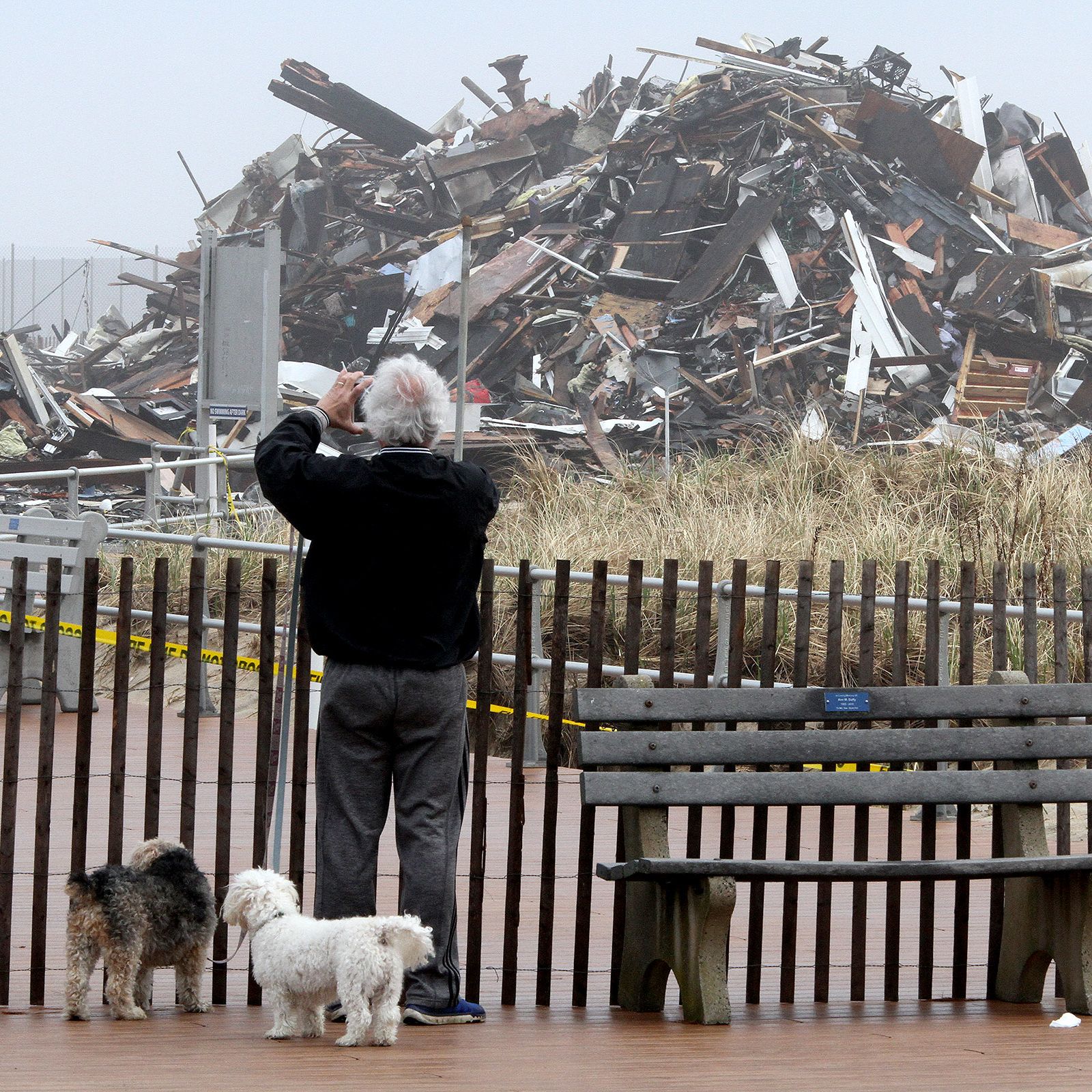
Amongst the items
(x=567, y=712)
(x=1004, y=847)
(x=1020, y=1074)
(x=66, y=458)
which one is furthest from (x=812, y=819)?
(x=66, y=458)

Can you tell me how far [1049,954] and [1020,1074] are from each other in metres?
0.98

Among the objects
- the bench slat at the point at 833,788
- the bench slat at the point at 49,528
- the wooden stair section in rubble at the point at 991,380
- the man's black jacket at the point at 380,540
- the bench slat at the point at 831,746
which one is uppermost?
the wooden stair section in rubble at the point at 991,380

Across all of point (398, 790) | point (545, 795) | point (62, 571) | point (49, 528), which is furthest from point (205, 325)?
point (398, 790)

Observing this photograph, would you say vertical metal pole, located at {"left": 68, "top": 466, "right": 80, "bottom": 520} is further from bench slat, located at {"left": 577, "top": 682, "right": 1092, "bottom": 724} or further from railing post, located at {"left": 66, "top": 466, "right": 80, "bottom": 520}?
bench slat, located at {"left": 577, "top": 682, "right": 1092, "bottom": 724}

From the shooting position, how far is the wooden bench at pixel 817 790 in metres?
4.55

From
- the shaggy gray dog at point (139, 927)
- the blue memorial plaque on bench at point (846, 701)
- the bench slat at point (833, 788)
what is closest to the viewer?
the shaggy gray dog at point (139, 927)

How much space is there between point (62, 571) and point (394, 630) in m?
7.20

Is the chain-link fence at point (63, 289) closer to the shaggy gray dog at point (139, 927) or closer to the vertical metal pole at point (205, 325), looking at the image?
the vertical metal pole at point (205, 325)

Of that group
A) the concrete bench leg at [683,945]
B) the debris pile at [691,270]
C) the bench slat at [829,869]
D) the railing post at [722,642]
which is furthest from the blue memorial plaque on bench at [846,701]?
the debris pile at [691,270]

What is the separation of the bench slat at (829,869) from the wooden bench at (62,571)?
23.9ft

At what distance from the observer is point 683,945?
15.0 ft

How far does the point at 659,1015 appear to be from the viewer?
187 inches

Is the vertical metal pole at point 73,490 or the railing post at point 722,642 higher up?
the vertical metal pole at point 73,490

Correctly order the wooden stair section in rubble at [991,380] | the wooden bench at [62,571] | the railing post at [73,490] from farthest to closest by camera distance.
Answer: the wooden stair section in rubble at [991,380], the railing post at [73,490], the wooden bench at [62,571]
